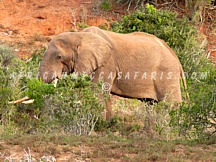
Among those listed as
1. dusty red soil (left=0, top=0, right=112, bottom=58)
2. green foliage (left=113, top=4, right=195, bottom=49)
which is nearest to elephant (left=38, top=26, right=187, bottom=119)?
green foliage (left=113, top=4, right=195, bottom=49)

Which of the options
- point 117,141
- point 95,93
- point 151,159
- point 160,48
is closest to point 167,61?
point 160,48

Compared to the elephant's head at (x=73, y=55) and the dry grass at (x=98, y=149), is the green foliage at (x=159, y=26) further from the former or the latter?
the dry grass at (x=98, y=149)

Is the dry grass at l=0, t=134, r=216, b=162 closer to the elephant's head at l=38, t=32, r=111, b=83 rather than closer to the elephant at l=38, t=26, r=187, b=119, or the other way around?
the elephant's head at l=38, t=32, r=111, b=83

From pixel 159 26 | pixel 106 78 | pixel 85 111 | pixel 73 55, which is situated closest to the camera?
pixel 85 111

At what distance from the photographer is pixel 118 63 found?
38.5 feet

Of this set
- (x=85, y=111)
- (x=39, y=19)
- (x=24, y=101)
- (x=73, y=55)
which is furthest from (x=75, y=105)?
(x=39, y=19)

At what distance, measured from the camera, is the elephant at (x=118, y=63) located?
11062mm

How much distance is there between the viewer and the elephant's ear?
36.6 feet

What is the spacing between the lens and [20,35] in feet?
64.1

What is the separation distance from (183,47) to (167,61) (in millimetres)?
2808

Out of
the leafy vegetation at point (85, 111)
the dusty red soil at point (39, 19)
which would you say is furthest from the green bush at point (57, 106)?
the dusty red soil at point (39, 19)

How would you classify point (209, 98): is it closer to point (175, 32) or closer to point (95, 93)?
point (95, 93)

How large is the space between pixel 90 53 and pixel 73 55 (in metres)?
0.30

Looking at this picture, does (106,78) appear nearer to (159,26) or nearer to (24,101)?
(24,101)
